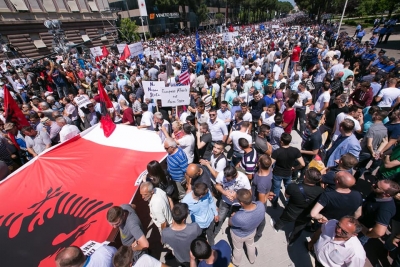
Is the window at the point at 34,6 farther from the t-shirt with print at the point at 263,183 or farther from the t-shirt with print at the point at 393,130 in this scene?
the t-shirt with print at the point at 393,130

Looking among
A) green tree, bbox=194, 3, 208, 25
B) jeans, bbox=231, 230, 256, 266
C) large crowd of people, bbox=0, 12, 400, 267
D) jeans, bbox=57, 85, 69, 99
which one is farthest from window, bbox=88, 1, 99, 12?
jeans, bbox=231, 230, 256, 266

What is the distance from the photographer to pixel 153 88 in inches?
241

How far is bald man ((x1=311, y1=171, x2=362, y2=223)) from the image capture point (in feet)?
9.21

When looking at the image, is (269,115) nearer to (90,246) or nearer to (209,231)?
(209,231)

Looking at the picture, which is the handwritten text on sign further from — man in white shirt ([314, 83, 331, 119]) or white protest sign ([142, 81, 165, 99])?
man in white shirt ([314, 83, 331, 119])

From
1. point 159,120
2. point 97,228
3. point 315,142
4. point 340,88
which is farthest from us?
point 340,88

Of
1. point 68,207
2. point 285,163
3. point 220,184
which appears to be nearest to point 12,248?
point 68,207

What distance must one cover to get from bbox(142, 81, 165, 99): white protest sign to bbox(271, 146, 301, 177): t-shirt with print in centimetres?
376

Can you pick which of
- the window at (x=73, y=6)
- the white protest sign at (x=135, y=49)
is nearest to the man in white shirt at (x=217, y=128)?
the white protest sign at (x=135, y=49)

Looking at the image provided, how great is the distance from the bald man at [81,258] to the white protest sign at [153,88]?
442 cm

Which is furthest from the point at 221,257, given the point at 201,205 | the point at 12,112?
the point at 12,112

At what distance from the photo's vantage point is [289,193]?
3305 mm

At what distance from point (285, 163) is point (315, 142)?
95 centimetres

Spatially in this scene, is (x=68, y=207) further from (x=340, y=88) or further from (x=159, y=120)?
(x=340, y=88)
